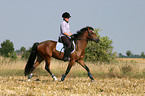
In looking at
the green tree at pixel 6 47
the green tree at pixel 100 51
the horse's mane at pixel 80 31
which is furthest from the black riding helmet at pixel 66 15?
the green tree at pixel 6 47

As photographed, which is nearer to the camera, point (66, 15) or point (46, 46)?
point (66, 15)

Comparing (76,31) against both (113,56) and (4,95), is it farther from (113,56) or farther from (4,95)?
(113,56)

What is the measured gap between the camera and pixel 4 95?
23.2 ft

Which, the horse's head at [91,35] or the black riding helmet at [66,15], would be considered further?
the horse's head at [91,35]

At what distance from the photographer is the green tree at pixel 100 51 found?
2347 centimetres

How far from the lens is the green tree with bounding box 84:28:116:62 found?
23469 mm

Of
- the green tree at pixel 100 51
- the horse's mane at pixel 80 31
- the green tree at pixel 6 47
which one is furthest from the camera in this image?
the green tree at pixel 6 47

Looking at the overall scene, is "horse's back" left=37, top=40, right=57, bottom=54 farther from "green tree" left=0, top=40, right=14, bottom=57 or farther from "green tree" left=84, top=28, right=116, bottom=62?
"green tree" left=0, top=40, right=14, bottom=57

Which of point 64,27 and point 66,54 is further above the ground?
point 64,27

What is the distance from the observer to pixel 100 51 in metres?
23.7

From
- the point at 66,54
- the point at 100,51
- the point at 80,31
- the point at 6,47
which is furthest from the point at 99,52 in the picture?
the point at 6,47

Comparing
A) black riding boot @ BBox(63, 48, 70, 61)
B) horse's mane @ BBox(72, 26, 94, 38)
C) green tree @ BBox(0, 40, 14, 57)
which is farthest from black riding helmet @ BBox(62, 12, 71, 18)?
green tree @ BBox(0, 40, 14, 57)

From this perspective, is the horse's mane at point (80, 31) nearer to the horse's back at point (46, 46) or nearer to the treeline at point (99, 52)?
the horse's back at point (46, 46)

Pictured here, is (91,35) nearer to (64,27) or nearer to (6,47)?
(64,27)
